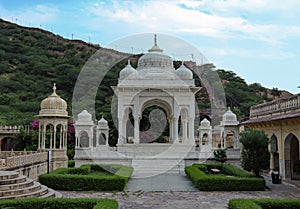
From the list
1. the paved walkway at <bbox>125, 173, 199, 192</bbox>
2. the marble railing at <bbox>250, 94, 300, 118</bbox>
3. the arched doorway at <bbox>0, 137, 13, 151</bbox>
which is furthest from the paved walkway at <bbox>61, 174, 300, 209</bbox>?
the arched doorway at <bbox>0, 137, 13, 151</bbox>

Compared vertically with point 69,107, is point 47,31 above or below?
above

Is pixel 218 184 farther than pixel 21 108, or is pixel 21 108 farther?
pixel 21 108

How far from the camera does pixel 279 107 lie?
725 inches

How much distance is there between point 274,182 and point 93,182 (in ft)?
28.2

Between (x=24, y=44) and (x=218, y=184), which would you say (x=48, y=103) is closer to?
(x=218, y=184)

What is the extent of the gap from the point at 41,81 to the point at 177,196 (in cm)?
5444

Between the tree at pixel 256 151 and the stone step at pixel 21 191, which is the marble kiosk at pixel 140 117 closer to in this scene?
the tree at pixel 256 151

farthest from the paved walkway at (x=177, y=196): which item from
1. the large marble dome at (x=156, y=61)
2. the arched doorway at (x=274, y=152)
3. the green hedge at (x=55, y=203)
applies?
the large marble dome at (x=156, y=61)

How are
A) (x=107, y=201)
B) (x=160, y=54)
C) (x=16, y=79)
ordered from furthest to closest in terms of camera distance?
(x=16, y=79) → (x=160, y=54) → (x=107, y=201)

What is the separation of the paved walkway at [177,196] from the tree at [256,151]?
3.38ft

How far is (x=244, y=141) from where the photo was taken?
642 inches

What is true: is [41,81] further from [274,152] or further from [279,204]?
[279,204]

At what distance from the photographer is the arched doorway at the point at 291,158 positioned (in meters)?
17.5

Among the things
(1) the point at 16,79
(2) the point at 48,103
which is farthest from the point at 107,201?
(1) the point at 16,79
